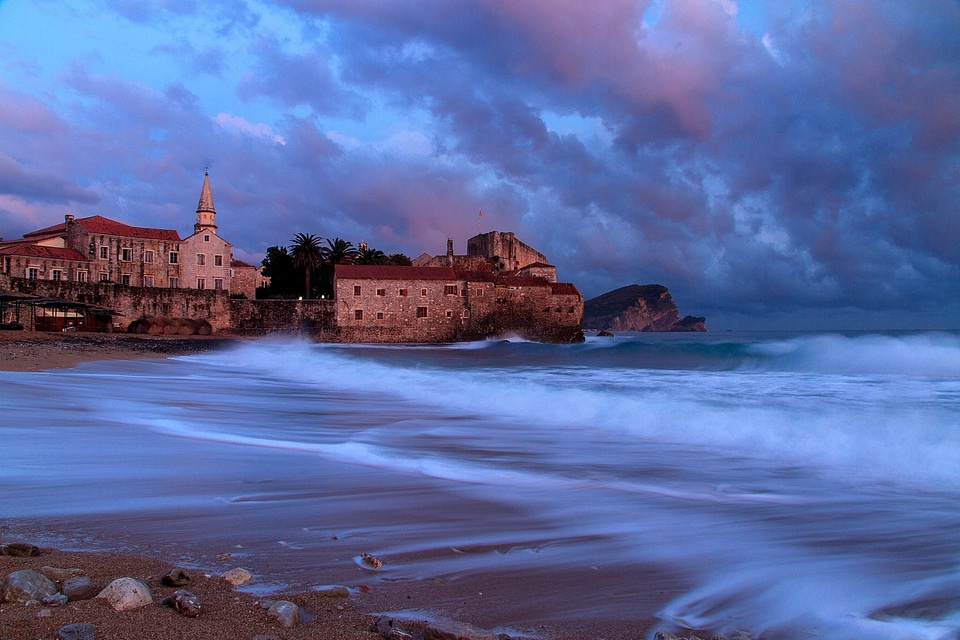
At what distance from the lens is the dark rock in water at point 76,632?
2.34 m

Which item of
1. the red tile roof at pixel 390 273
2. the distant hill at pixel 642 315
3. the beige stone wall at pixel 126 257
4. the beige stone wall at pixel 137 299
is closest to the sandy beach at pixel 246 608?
the beige stone wall at pixel 137 299

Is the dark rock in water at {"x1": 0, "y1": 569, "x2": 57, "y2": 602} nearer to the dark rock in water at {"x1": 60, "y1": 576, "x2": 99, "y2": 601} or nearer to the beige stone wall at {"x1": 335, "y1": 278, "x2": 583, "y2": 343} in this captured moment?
the dark rock in water at {"x1": 60, "y1": 576, "x2": 99, "y2": 601}

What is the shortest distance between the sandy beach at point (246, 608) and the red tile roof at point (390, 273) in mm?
48044

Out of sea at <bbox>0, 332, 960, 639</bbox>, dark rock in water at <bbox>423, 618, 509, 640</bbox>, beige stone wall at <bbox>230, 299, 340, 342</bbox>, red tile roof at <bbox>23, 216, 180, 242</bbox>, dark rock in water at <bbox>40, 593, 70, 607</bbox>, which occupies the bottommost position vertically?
sea at <bbox>0, 332, 960, 639</bbox>

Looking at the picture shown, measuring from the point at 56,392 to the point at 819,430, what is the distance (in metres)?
12.3

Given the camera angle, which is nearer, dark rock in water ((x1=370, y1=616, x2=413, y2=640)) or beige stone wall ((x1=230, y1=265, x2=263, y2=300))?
dark rock in water ((x1=370, y1=616, x2=413, y2=640))

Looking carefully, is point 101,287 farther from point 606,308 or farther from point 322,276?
point 606,308

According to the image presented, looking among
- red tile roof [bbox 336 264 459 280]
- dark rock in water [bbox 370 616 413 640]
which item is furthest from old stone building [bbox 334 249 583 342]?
dark rock in water [bbox 370 616 413 640]

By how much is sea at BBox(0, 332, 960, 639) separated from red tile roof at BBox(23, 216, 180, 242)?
4281 centimetres

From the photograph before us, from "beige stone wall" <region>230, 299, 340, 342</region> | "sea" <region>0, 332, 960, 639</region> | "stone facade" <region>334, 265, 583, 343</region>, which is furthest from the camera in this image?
"stone facade" <region>334, 265, 583, 343</region>

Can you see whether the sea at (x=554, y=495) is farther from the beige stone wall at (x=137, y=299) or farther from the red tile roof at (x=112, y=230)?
the red tile roof at (x=112, y=230)

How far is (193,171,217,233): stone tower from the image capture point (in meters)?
58.4

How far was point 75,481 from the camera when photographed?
5.14 metres

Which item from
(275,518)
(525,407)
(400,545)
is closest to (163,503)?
(275,518)
